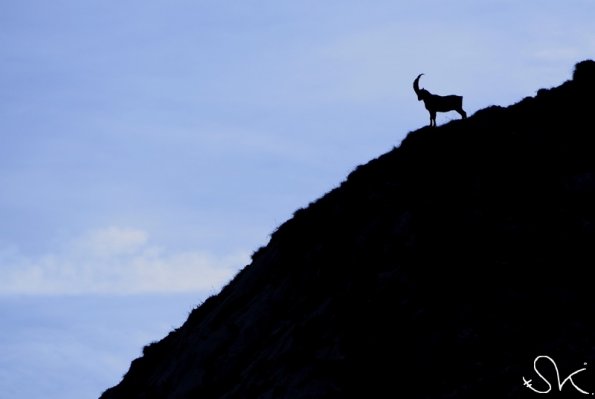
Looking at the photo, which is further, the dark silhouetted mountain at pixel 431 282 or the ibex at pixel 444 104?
the ibex at pixel 444 104

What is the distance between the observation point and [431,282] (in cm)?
2722

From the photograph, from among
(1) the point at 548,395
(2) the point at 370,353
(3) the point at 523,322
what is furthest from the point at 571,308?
(2) the point at 370,353

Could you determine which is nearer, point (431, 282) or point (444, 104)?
point (431, 282)

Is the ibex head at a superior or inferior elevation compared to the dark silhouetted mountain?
superior

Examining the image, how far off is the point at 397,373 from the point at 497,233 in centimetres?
566

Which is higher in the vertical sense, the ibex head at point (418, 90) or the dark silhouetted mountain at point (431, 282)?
the ibex head at point (418, 90)

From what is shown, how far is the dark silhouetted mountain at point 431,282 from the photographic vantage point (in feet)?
79.4

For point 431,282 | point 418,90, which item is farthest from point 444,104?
point 431,282

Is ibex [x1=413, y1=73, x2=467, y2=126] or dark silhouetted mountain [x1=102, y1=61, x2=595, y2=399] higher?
ibex [x1=413, y1=73, x2=467, y2=126]

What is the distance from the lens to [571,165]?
30375 mm

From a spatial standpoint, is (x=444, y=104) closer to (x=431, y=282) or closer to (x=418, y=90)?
(x=418, y=90)

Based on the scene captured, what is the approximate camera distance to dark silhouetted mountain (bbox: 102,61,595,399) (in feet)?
79.4

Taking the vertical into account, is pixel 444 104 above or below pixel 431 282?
above

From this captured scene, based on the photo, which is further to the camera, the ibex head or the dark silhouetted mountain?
the ibex head
